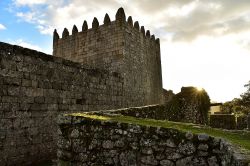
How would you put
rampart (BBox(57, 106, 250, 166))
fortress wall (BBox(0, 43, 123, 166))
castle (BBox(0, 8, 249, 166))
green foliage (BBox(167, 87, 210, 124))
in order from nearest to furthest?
1. rampart (BBox(57, 106, 250, 166))
2. castle (BBox(0, 8, 249, 166))
3. fortress wall (BBox(0, 43, 123, 166))
4. green foliage (BBox(167, 87, 210, 124))

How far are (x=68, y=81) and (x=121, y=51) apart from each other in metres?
4.90

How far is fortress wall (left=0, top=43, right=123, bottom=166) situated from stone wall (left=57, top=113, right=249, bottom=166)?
167 inches

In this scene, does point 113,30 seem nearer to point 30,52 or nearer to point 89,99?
point 89,99

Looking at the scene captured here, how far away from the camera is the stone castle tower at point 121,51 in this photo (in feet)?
49.6

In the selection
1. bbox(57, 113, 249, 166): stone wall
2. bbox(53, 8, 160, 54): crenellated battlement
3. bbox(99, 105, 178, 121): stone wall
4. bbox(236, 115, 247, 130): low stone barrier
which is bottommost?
bbox(236, 115, 247, 130): low stone barrier

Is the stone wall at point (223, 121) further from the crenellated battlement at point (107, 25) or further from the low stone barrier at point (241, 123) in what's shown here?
the crenellated battlement at point (107, 25)

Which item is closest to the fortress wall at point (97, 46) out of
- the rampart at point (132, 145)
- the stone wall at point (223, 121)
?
the stone wall at point (223, 121)

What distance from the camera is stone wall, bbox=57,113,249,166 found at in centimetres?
356

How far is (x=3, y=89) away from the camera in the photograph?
26.6 ft

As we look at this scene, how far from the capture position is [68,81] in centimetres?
1066

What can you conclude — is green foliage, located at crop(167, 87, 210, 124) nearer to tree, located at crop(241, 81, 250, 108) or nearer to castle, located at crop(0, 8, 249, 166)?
castle, located at crop(0, 8, 249, 166)

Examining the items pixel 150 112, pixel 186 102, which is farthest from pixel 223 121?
pixel 150 112

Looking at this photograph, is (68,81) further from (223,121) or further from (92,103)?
(223,121)

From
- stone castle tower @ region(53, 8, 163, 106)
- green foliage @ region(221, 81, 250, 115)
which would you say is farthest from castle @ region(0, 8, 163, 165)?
green foliage @ region(221, 81, 250, 115)
